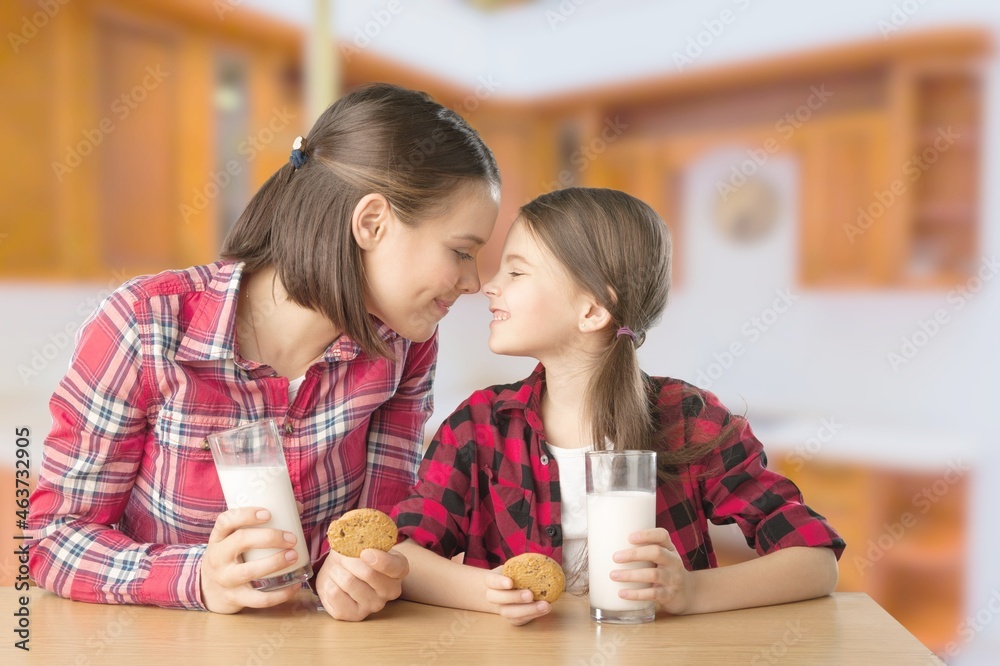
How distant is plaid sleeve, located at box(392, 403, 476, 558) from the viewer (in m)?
1.26

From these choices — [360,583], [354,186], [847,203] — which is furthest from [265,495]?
[847,203]

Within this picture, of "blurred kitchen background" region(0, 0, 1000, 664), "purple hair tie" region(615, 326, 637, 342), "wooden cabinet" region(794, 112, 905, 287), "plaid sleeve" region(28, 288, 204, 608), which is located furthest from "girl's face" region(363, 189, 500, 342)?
"wooden cabinet" region(794, 112, 905, 287)

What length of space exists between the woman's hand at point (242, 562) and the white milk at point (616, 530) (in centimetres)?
34

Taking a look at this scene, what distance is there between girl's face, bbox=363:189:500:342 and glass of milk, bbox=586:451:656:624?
43 cm

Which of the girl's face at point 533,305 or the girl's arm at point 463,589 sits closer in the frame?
the girl's arm at point 463,589

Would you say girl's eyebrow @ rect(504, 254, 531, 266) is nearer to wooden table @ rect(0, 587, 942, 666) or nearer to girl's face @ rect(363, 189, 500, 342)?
girl's face @ rect(363, 189, 500, 342)

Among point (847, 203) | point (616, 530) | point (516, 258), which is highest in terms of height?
point (847, 203)

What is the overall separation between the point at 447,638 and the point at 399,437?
49cm

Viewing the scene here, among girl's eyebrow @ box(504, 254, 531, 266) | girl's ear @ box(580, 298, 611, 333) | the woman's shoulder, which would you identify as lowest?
girl's ear @ box(580, 298, 611, 333)

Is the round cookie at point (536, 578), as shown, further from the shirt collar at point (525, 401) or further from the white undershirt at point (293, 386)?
the white undershirt at point (293, 386)

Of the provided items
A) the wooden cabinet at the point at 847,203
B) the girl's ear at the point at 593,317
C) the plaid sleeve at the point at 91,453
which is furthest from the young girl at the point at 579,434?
the wooden cabinet at the point at 847,203

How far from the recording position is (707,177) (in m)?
4.21

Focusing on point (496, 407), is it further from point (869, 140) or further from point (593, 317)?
point (869, 140)

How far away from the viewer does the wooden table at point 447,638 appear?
3.07 ft
